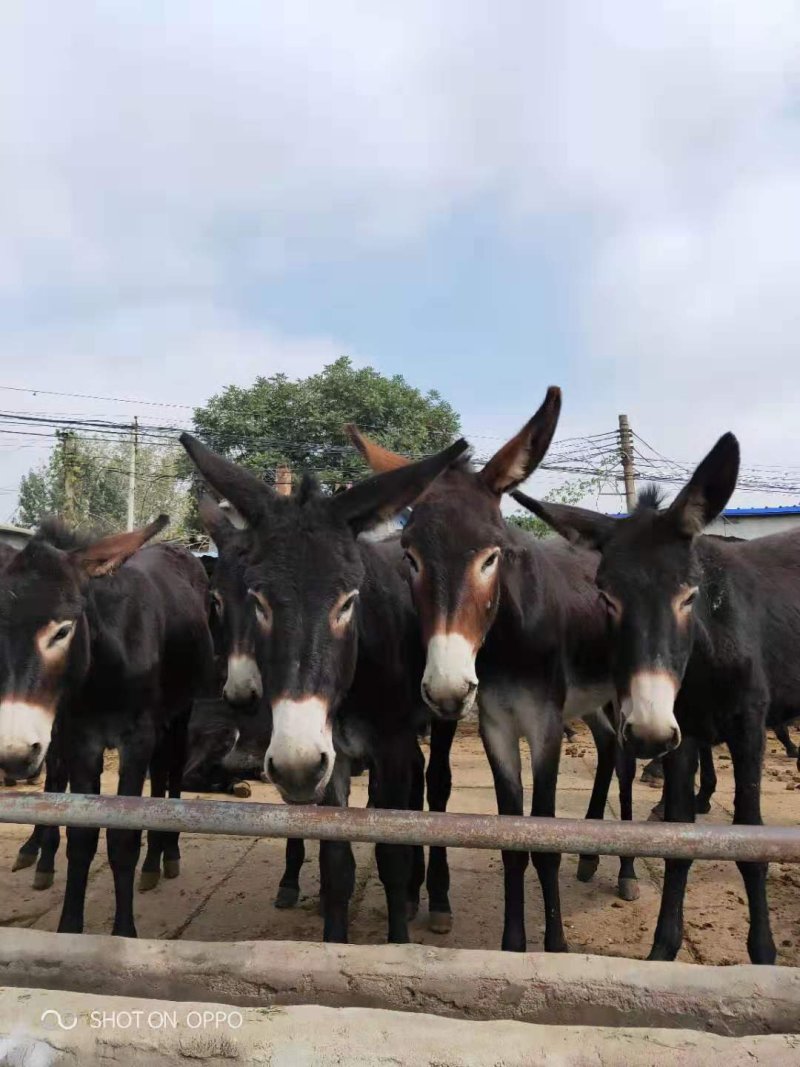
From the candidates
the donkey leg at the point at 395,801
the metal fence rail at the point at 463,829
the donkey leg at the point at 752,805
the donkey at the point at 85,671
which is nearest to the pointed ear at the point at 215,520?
the donkey at the point at 85,671

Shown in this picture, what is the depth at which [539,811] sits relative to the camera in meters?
3.75

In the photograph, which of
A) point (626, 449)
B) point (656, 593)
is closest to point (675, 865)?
point (656, 593)

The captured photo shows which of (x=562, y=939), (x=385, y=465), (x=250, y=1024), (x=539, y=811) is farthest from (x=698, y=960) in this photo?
(x=385, y=465)

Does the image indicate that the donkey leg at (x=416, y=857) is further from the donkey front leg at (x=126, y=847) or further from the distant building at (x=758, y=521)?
the distant building at (x=758, y=521)

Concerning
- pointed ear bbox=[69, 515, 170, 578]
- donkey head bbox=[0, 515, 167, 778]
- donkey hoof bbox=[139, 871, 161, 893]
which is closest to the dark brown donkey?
pointed ear bbox=[69, 515, 170, 578]

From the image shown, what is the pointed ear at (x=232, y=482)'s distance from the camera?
3.18 m

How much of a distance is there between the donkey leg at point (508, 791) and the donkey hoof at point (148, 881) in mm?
2481

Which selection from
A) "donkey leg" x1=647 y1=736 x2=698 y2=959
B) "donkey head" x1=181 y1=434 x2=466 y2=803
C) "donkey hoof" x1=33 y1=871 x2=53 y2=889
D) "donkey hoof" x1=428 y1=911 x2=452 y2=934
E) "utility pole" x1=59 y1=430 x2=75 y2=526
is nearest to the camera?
"donkey head" x1=181 y1=434 x2=466 y2=803

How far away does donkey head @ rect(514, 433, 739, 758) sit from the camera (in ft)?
9.61

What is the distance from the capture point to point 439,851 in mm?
4293

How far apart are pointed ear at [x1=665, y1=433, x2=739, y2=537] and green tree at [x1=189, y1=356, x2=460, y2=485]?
2157 cm

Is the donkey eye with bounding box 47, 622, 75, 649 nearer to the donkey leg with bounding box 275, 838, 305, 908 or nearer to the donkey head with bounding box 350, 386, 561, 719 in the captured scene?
the donkey head with bounding box 350, 386, 561, 719

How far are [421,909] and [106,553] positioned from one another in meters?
2.94

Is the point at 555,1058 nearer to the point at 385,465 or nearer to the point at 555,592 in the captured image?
the point at 555,592
